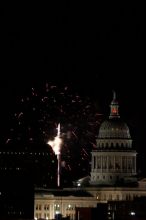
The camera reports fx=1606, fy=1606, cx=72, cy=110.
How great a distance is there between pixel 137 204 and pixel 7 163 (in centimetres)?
2064

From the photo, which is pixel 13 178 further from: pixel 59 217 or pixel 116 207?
pixel 116 207

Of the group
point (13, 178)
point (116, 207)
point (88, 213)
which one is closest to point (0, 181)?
point (13, 178)

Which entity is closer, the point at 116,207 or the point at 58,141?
the point at 58,141

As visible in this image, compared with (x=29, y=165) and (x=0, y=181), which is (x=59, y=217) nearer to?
(x=0, y=181)

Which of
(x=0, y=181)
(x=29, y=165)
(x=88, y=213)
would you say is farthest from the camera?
(x=29, y=165)

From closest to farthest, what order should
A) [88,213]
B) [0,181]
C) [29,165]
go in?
[88,213], [0,181], [29,165]

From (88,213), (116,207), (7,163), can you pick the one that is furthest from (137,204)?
(88,213)

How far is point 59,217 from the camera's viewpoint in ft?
534

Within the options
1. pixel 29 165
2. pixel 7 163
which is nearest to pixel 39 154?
pixel 29 165

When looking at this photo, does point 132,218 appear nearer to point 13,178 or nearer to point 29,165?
point 13,178

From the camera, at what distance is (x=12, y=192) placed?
163125mm

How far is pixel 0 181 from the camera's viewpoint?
165 meters

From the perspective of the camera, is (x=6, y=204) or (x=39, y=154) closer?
(x=6, y=204)

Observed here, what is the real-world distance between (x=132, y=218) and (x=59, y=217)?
27.7 feet
